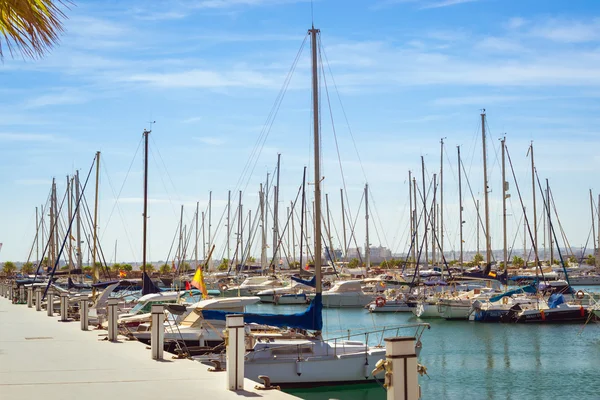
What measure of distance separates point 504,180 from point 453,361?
93.1 feet

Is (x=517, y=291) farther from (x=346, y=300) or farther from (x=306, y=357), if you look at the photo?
(x=306, y=357)

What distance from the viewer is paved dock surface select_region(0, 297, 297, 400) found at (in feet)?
39.5

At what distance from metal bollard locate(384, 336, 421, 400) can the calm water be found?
1324cm

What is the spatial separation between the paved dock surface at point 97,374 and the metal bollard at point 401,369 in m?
3.07

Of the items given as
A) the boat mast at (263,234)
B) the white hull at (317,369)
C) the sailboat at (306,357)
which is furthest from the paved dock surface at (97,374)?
the boat mast at (263,234)

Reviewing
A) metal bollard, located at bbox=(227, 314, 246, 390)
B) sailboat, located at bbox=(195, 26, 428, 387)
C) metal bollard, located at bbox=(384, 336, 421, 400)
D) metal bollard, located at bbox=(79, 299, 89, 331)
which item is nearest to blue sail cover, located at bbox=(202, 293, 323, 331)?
sailboat, located at bbox=(195, 26, 428, 387)

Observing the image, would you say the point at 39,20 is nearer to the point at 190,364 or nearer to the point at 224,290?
the point at 190,364

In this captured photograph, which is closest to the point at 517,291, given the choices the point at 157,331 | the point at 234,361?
the point at 157,331

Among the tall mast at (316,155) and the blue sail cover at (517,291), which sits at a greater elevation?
the tall mast at (316,155)

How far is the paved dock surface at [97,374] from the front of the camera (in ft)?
39.5

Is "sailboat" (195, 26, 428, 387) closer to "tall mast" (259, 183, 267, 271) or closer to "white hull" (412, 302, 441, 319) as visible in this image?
"white hull" (412, 302, 441, 319)

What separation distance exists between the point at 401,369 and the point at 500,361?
2586cm

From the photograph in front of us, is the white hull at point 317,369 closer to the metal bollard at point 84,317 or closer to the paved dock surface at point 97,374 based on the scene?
the paved dock surface at point 97,374

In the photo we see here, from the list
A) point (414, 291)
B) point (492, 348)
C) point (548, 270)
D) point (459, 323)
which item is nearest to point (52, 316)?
point (492, 348)
